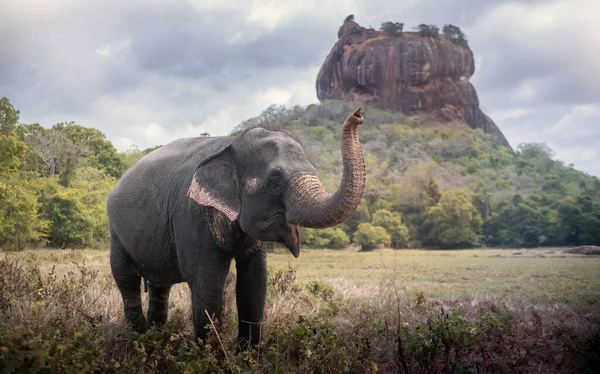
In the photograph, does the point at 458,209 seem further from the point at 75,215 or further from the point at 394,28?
the point at 394,28

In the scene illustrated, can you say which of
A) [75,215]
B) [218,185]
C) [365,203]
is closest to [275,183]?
[218,185]

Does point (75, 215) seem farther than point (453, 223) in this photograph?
No

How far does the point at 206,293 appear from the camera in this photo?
15.1ft

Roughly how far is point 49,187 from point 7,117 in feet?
26.6

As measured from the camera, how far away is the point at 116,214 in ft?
20.1

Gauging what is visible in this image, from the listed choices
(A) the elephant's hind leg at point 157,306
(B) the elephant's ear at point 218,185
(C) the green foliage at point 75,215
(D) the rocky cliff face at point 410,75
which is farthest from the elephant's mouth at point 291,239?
(D) the rocky cliff face at point 410,75

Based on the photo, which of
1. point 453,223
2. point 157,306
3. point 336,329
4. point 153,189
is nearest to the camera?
point 153,189

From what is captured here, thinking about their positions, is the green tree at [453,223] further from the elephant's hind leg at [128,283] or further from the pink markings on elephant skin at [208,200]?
the pink markings on elephant skin at [208,200]

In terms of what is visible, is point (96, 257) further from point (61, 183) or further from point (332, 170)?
point (332, 170)

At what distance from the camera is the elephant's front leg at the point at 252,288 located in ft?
16.7

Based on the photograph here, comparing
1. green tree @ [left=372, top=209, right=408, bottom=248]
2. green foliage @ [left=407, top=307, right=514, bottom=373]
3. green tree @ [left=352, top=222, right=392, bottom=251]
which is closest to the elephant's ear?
green foliage @ [left=407, top=307, right=514, bottom=373]

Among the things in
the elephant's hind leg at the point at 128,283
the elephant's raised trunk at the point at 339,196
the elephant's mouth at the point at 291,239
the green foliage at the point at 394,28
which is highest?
the green foliage at the point at 394,28

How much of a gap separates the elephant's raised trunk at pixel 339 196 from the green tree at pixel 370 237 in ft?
59.3

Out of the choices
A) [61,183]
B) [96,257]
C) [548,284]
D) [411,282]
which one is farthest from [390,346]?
[61,183]
